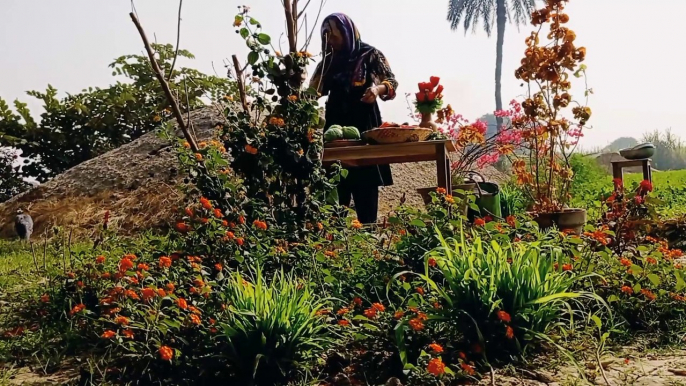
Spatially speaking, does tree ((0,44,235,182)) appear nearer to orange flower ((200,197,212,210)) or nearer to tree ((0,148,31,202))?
tree ((0,148,31,202))

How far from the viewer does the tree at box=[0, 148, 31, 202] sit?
8.27 meters

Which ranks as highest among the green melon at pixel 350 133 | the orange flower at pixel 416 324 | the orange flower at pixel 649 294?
the green melon at pixel 350 133

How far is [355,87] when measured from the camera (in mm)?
4539

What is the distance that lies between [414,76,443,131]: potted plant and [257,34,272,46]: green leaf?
173 centimetres

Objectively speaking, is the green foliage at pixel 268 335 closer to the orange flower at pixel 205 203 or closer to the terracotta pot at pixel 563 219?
the orange flower at pixel 205 203

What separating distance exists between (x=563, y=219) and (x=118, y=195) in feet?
15.8

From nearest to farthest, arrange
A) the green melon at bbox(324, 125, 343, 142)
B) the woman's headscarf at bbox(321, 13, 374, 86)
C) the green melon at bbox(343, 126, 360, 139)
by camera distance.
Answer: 1. the green melon at bbox(324, 125, 343, 142)
2. the green melon at bbox(343, 126, 360, 139)
3. the woman's headscarf at bbox(321, 13, 374, 86)

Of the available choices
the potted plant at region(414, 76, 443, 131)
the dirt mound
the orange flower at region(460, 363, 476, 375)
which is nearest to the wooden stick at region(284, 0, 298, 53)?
the potted plant at region(414, 76, 443, 131)

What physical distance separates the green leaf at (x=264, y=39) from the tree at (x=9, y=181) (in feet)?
21.8

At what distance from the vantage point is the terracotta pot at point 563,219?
4277 millimetres

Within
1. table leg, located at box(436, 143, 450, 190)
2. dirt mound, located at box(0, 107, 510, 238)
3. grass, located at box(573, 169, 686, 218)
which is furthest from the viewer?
grass, located at box(573, 169, 686, 218)

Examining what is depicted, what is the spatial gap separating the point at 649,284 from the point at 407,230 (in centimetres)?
99

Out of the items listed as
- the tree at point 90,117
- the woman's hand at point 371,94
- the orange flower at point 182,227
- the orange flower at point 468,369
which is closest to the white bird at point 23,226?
the tree at point 90,117

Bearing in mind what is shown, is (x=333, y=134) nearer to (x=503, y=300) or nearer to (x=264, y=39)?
(x=264, y=39)
